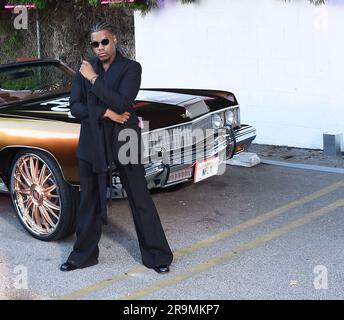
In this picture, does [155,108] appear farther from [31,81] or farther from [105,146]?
[31,81]

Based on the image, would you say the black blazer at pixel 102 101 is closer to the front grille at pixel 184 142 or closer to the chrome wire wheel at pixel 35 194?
the front grille at pixel 184 142

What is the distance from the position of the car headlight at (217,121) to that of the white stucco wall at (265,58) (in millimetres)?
2343

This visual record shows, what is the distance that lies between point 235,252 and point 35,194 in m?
1.66

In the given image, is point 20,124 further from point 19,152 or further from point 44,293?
point 44,293

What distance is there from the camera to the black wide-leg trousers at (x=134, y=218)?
462cm

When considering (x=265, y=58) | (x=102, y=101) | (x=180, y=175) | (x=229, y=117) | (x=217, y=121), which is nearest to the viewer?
(x=102, y=101)

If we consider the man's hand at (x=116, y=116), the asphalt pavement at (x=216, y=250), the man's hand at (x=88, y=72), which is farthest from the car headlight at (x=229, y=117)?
the man's hand at (x=88, y=72)

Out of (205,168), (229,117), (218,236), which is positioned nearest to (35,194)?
(205,168)

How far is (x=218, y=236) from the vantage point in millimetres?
5484

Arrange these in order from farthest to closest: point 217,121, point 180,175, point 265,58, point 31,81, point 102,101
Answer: point 265,58
point 31,81
point 217,121
point 180,175
point 102,101
